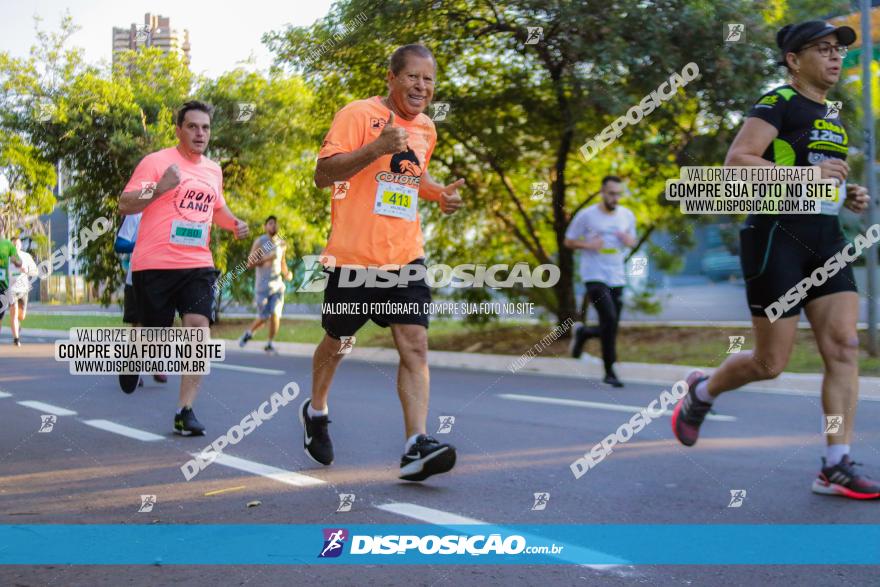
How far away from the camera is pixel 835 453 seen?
414 centimetres

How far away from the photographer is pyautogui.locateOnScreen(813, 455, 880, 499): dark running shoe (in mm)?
4031

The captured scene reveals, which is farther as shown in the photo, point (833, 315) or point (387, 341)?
point (387, 341)

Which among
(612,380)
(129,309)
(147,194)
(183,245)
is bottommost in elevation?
(612,380)

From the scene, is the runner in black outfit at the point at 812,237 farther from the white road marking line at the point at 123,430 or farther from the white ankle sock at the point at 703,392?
the white road marking line at the point at 123,430

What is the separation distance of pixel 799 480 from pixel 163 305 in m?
3.79

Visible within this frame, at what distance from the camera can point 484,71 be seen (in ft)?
41.4

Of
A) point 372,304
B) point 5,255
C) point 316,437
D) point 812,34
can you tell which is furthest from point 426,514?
point 5,255

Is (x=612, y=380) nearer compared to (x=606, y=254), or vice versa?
(x=612, y=380)

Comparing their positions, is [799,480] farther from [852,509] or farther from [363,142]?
[363,142]

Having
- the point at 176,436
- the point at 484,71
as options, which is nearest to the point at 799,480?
the point at 176,436

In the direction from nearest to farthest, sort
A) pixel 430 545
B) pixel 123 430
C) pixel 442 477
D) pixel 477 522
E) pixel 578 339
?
1. pixel 430 545
2. pixel 477 522
3. pixel 442 477
4. pixel 123 430
5. pixel 578 339

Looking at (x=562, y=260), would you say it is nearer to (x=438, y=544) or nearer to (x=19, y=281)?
(x=19, y=281)

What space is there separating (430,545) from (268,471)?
5.31 ft

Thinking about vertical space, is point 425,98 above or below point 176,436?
above
